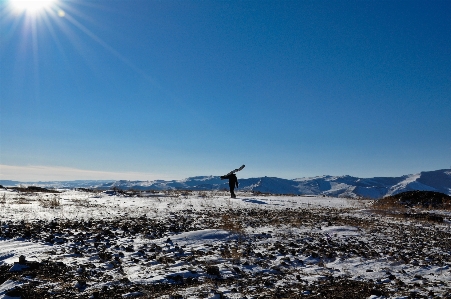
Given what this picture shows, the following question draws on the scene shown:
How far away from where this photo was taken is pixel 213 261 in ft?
28.3

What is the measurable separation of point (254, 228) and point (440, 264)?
7.06 meters

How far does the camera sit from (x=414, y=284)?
721cm

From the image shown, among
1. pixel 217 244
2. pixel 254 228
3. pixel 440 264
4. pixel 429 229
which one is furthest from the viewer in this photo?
pixel 429 229

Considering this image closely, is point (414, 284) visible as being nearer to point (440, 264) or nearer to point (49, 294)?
point (440, 264)

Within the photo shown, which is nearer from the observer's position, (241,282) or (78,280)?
(78,280)

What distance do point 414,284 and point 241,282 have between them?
166 inches

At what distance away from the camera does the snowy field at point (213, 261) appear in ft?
21.2

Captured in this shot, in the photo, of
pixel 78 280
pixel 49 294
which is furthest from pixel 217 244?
pixel 49 294

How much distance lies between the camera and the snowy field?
6473 millimetres

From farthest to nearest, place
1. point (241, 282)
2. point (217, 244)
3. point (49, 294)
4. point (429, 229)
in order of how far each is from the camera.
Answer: point (429, 229) → point (217, 244) → point (241, 282) → point (49, 294)

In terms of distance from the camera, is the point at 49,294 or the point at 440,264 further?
the point at 440,264

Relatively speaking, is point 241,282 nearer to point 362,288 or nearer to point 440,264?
point 362,288

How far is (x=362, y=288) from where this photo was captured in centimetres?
700

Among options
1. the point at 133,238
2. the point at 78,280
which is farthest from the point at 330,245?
the point at 78,280
